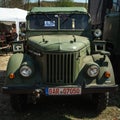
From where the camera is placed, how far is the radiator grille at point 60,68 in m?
6.35

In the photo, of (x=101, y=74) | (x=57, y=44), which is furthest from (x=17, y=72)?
(x=101, y=74)

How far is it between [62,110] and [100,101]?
86 centimetres

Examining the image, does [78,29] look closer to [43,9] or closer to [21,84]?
[43,9]

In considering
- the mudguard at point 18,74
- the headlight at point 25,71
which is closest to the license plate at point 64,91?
the mudguard at point 18,74

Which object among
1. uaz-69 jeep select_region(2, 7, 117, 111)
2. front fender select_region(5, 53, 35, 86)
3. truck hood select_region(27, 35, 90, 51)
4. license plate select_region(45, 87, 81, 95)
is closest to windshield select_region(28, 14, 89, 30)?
truck hood select_region(27, 35, 90, 51)

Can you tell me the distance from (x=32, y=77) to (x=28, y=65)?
0.24 m

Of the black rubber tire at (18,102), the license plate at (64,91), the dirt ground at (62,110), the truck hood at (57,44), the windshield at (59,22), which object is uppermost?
the windshield at (59,22)

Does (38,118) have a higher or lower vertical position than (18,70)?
lower

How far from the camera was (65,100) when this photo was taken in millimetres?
7988

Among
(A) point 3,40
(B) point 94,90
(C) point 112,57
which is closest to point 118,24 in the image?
(C) point 112,57

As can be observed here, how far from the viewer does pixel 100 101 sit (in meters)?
6.89

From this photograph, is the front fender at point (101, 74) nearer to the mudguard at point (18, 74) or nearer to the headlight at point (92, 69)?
the headlight at point (92, 69)

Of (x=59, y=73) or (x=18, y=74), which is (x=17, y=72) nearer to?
(x=18, y=74)

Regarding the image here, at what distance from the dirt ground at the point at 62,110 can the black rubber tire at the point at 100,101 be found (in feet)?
0.39
